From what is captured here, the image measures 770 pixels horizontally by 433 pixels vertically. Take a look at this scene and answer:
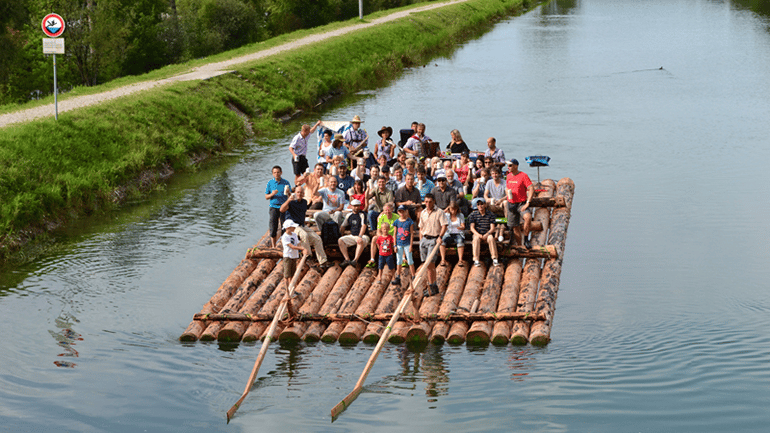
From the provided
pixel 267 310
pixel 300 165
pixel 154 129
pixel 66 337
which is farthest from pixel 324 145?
pixel 154 129

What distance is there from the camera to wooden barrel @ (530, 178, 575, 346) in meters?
17.5

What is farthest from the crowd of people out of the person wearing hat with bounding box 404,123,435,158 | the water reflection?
the water reflection

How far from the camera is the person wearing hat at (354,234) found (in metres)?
20.9

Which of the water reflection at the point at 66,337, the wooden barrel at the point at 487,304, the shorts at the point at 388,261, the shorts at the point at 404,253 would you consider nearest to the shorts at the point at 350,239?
the shorts at the point at 388,261

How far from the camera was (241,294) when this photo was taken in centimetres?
1988

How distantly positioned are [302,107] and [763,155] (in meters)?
23.5

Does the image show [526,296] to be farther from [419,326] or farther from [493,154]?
[493,154]

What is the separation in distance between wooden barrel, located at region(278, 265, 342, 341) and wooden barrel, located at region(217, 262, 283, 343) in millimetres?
909

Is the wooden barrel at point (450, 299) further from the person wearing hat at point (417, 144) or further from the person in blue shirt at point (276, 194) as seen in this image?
the person wearing hat at point (417, 144)

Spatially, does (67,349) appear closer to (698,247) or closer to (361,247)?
(361,247)

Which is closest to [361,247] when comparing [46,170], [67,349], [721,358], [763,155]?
[67,349]

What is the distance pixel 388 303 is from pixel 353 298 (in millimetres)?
826

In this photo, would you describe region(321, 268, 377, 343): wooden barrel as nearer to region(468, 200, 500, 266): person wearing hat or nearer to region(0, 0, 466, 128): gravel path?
region(468, 200, 500, 266): person wearing hat

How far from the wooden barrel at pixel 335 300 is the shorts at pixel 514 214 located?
390 centimetres
